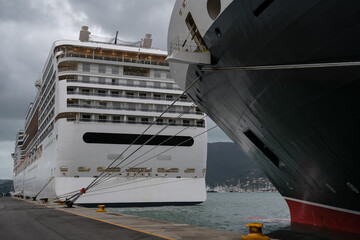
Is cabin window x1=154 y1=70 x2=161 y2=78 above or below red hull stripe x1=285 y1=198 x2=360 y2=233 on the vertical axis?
above

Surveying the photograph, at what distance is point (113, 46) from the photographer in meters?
34.1

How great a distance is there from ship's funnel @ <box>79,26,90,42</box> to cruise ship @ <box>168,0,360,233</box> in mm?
25175

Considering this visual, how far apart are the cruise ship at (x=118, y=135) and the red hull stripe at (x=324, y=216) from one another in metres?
14.1

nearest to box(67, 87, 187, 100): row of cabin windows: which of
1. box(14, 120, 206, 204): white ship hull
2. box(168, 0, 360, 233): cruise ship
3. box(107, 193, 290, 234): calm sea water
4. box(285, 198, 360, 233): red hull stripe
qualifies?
box(14, 120, 206, 204): white ship hull

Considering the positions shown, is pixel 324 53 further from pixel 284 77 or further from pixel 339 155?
pixel 339 155

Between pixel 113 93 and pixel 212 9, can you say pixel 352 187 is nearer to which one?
pixel 212 9

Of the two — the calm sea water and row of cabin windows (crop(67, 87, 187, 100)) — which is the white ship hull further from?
row of cabin windows (crop(67, 87, 187, 100))

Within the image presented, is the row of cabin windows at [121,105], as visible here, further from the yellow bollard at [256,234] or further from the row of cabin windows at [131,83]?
the yellow bollard at [256,234]

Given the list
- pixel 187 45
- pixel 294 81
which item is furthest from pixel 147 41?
pixel 294 81

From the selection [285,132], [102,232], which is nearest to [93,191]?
[102,232]

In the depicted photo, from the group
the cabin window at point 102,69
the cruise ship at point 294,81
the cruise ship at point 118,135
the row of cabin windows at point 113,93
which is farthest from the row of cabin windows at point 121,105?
the cruise ship at point 294,81

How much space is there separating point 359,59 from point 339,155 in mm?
2899

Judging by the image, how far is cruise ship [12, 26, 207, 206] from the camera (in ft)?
93.0

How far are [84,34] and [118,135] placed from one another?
12.8m
